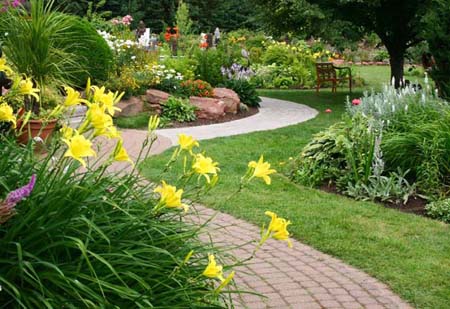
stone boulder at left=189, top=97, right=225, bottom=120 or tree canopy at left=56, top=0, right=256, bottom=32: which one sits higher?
tree canopy at left=56, top=0, right=256, bottom=32

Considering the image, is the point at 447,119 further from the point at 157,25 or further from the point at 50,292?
the point at 157,25

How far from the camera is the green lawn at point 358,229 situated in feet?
14.7

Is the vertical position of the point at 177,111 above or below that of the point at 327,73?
below

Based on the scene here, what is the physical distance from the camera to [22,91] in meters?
2.78

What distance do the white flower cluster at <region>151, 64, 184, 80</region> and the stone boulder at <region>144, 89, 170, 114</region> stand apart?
0.79 metres

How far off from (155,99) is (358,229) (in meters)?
7.67

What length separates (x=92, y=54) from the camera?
12062 mm

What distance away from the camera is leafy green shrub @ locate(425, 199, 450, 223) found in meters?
5.97

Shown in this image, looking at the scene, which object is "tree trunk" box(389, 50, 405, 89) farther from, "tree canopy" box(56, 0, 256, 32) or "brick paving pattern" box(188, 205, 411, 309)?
"tree canopy" box(56, 0, 256, 32)

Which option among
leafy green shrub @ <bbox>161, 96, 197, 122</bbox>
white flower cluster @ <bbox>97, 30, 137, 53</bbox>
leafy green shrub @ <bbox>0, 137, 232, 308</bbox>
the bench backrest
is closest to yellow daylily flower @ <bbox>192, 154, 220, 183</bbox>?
leafy green shrub @ <bbox>0, 137, 232, 308</bbox>

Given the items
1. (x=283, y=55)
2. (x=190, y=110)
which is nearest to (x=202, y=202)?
(x=190, y=110)

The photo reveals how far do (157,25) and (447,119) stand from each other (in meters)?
34.5

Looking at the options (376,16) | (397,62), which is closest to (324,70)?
(397,62)

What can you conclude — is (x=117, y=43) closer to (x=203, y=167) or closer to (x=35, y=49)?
(x=35, y=49)
